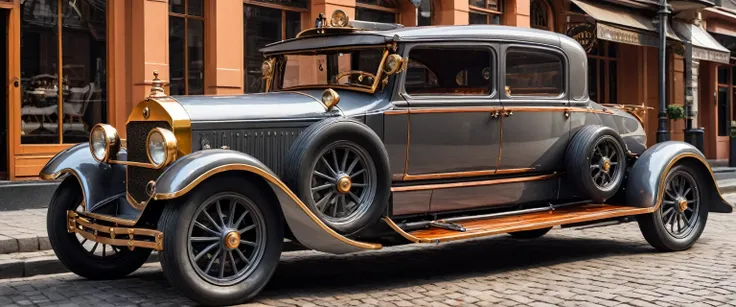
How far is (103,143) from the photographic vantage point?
250 inches

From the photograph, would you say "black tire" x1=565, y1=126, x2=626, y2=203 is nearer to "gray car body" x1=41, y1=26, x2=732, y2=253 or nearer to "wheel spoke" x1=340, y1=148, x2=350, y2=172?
"gray car body" x1=41, y1=26, x2=732, y2=253

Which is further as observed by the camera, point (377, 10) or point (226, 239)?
point (377, 10)

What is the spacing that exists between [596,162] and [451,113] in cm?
158

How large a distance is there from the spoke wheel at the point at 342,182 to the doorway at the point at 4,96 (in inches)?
268

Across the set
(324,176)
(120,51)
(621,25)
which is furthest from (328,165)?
(621,25)

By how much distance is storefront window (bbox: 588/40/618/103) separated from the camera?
2305 centimetres

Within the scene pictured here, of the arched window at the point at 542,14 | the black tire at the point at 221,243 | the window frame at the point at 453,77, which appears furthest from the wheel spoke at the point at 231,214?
the arched window at the point at 542,14

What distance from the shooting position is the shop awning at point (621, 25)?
19.5 metres

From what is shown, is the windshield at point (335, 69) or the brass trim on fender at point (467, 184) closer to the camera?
the brass trim on fender at point (467, 184)

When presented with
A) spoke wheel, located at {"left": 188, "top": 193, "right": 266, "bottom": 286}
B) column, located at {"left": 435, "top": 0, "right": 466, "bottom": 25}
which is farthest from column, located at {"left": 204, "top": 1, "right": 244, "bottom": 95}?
spoke wheel, located at {"left": 188, "top": 193, "right": 266, "bottom": 286}

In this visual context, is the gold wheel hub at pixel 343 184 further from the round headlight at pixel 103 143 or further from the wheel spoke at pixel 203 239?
the round headlight at pixel 103 143

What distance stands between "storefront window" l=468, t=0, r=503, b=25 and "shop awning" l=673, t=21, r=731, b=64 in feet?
20.6

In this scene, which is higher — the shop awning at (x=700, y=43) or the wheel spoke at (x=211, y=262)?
the shop awning at (x=700, y=43)

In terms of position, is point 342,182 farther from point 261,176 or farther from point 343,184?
point 261,176
